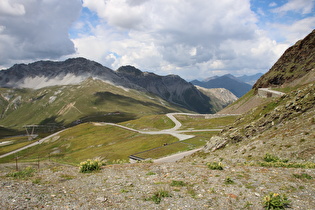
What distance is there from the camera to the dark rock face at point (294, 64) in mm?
139625

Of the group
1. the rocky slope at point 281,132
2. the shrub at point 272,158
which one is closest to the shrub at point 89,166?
the rocky slope at point 281,132

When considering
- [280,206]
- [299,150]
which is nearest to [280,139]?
[299,150]

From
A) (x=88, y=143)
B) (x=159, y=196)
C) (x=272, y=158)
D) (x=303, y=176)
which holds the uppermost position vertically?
(x=159, y=196)

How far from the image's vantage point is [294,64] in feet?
491

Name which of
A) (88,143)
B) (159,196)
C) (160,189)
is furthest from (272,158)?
(88,143)

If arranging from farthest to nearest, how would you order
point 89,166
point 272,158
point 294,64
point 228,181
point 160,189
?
point 294,64 < point 272,158 < point 89,166 < point 228,181 < point 160,189

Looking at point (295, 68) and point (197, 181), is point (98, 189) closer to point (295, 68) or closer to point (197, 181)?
point (197, 181)

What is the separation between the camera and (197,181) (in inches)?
642

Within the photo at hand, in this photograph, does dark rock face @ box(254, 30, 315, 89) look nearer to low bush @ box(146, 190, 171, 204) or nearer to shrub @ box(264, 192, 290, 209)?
shrub @ box(264, 192, 290, 209)

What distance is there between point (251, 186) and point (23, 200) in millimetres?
15357

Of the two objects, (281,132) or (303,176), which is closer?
(303,176)

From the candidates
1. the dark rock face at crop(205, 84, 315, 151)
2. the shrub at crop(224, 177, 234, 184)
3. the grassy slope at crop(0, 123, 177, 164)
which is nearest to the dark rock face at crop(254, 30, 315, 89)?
the grassy slope at crop(0, 123, 177, 164)

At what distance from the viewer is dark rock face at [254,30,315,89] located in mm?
139625

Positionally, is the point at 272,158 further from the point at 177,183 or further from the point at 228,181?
the point at 177,183
